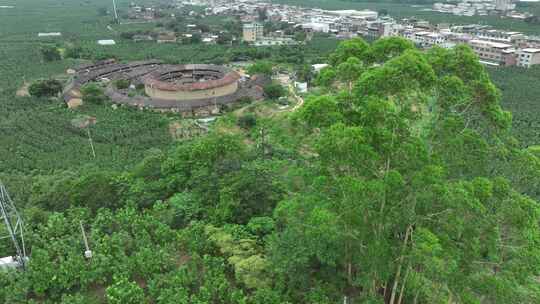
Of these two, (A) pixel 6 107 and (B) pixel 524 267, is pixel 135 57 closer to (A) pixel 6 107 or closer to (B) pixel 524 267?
(A) pixel 6 107

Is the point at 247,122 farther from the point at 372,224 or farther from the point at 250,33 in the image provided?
the point at 250,33

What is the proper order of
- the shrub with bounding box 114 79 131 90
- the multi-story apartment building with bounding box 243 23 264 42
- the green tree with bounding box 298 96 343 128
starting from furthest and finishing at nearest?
the multi-story apartment building with bounding box 243 23 264 42 → the shrub with bounding box 114 79 131 90 → the green tree with bounding box 298 96 343 128

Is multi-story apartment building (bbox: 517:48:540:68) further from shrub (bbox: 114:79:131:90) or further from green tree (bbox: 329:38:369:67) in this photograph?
green tree (bbox: 329:38:369:67)

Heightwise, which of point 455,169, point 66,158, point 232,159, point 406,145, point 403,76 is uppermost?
point 403,76

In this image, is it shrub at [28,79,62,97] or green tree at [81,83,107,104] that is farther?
shrub at [28,79,62,97]

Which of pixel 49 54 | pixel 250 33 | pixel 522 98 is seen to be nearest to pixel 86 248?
pixel 522 98

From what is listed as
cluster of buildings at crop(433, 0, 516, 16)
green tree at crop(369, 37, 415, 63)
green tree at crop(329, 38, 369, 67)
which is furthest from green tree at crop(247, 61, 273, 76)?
cluster of buildings at crop(433, 0, 516, 16)

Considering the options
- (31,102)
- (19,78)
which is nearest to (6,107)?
(31,102)
